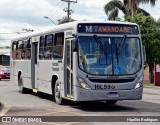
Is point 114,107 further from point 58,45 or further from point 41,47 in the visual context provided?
point 41,47

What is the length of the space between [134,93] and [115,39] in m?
1.98

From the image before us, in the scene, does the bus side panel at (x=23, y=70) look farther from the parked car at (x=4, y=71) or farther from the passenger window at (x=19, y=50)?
the parked car at (x=4, y=71)

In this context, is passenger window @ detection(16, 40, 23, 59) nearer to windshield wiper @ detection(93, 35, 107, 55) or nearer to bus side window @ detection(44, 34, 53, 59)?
bus side window @ detection(44, 34, 53, 59)

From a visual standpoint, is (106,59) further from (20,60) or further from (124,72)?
(20,60)

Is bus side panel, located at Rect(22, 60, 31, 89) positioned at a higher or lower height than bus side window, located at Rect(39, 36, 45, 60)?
lower

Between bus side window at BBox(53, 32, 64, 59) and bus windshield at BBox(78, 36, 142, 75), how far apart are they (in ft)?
5.61

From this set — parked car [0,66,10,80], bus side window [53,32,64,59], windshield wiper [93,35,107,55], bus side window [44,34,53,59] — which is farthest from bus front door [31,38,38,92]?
parked car [0,66,10,80]

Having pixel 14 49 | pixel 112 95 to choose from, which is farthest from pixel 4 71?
pixel 112 95

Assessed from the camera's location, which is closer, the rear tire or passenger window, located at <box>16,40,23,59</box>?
the rear tire

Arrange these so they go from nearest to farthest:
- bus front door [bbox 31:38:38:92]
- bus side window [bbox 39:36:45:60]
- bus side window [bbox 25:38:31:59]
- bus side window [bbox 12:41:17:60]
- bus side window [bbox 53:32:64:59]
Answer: bus side window [bbox 53:32:64:59] < bus side window [bbox 39:36:45:60] < bus front door [bbox 31:38:38:92] < bus side window [bbox 25:38:31:59] < bus side window [bbox 12:41:17:60]

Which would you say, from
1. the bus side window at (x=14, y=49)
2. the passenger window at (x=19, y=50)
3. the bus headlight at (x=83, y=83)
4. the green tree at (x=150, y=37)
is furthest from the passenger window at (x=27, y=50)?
the green tree at (x=150, y=37)

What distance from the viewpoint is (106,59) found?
599 inches

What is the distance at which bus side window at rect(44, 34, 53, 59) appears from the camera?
18250mm

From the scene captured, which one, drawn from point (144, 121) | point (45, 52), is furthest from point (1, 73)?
point (144, 121)
